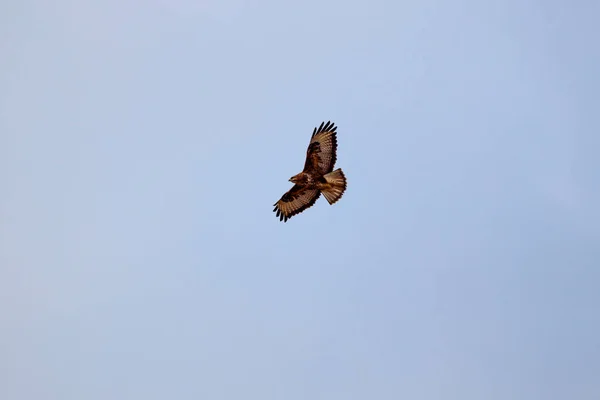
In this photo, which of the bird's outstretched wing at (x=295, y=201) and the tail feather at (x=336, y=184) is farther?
the bird's outstretched wing at (x=295, y=201)

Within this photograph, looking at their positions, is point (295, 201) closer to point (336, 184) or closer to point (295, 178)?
point (295, 178)

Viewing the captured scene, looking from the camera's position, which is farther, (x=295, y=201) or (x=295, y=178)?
(x=295, y=201)

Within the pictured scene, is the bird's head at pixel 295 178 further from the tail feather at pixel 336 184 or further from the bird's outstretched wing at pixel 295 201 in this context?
the tail feather at pixel 336 184

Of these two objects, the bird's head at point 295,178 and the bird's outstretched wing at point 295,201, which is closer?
the bird's head at point 295,178

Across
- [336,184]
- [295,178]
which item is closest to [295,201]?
[295,178]
